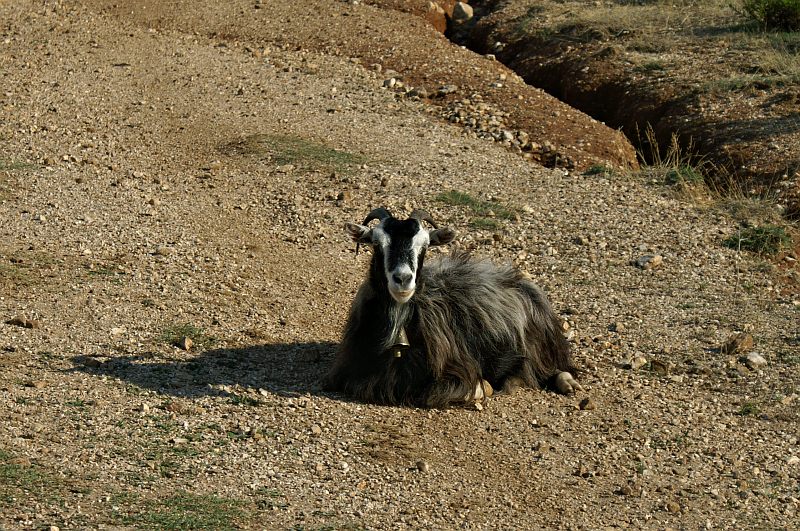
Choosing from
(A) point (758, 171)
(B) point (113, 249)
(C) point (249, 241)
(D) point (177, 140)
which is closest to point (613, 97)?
(A) point (758, 171)

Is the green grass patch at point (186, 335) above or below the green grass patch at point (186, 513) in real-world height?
above

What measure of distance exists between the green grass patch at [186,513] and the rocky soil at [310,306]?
2 centimetres

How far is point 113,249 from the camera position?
1114 cm

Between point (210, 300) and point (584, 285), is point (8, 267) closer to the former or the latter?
point (210, 300)

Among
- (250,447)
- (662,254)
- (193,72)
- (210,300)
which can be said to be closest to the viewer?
(250,447)

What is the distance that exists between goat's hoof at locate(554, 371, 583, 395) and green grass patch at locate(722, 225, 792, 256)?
389cm

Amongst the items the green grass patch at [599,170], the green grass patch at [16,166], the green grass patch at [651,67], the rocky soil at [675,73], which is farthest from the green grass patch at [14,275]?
the green grass patch at [651,67]

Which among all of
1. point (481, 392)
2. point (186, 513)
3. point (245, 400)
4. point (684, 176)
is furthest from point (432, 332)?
point (684, 176)

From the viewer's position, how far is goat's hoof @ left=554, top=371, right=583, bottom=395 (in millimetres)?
8898

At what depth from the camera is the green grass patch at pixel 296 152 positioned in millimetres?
13675

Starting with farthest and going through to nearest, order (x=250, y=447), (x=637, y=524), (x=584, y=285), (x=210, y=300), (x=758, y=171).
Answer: (x=758, y=171)
(x=584, y=285)
(x=210, y=300)
(x=250, y=447)
(x=637, y=524)

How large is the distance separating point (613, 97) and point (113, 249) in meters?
8.71

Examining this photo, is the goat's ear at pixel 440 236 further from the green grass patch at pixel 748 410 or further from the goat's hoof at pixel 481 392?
the green grass patch at pixel 748 410

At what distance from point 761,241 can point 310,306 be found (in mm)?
4865
